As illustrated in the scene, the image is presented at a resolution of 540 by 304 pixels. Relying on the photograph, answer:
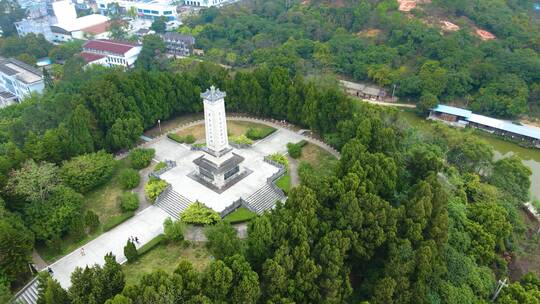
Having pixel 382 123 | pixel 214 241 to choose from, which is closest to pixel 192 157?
pixel 214 241

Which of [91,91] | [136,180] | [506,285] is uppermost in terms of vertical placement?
[91,91]

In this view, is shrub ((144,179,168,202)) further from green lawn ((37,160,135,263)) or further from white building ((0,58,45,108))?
white building ((0,58,45,108))

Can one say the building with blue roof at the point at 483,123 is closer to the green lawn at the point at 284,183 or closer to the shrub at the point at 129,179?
the green lawn at the point at 284,183

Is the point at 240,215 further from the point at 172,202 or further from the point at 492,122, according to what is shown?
the point at 492,122

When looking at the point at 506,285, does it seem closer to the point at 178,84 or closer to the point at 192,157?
the point at 192,157

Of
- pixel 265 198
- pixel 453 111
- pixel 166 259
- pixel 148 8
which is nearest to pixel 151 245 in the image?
pixel 166 259

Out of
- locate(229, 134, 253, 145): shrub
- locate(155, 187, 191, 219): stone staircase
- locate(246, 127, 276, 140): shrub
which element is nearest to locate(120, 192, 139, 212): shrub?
locate(155, 187, 191, 219): stone staircase
